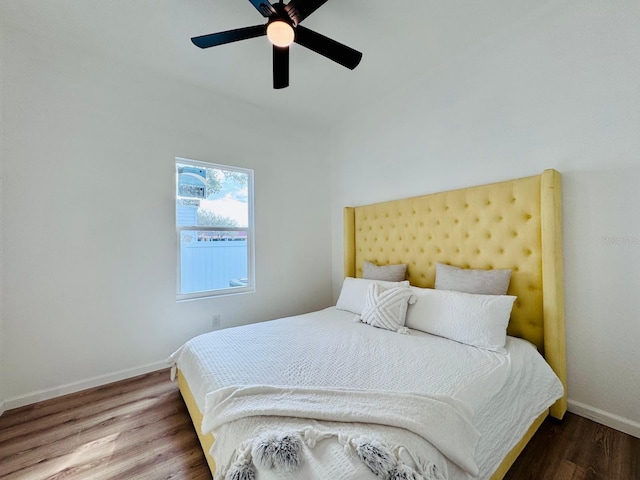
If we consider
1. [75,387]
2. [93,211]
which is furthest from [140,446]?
[93,211]

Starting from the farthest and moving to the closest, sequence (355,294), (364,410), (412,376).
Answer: (355,294)
(412,376)
(364,410)

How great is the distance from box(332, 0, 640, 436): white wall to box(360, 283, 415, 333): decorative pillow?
1.06 meters

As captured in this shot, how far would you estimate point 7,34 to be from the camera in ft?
6.26

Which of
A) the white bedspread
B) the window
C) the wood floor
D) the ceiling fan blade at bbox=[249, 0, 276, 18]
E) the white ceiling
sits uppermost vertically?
the white ceiling

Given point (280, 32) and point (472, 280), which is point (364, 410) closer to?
point (472, 280)

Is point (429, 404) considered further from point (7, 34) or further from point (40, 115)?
point (7, 34)

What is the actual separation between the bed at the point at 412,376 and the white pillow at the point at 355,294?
0.30ft

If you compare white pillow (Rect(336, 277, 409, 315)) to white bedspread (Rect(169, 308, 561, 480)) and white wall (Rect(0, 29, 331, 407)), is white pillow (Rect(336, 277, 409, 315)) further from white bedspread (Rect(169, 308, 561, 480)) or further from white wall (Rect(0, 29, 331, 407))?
white wall (Rect(0, 29, 331, 407))

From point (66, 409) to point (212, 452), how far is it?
164 cm

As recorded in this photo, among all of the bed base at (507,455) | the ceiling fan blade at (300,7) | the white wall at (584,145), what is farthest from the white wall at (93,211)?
the white wall at (584,145)

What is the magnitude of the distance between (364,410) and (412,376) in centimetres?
39

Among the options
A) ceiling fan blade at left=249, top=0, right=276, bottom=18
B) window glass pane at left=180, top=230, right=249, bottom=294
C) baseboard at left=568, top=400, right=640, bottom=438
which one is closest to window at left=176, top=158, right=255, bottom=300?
window glass pane at left=180, top=230, right=249, bottom=294

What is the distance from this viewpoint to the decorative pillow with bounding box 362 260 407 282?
260cm

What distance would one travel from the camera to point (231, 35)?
5.29ft
